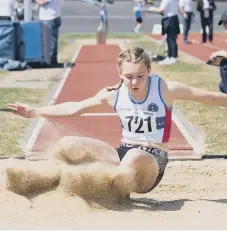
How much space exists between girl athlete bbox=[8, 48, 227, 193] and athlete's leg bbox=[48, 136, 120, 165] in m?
0.01

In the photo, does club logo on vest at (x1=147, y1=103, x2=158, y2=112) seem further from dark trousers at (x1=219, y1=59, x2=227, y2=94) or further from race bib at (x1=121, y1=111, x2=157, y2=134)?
dark trousers at (x1=219, y1=59, x2=227, y2=94)

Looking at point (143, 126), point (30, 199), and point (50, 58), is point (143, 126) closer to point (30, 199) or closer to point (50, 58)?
point (30, 199)

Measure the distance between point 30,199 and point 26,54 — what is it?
38.4 feet

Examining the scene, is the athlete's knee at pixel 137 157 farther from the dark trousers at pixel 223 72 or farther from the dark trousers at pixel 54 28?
the dark trousers at pixel 54 28

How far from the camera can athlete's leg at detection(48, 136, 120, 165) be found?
5.56 meters

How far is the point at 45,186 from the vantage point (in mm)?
5672

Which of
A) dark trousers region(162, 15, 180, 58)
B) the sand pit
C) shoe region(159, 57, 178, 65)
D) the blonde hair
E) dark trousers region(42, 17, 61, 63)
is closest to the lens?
the sand pit

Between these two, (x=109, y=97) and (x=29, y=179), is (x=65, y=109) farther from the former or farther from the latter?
(x=29, y=179)

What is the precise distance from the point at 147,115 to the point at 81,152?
22.9 inches

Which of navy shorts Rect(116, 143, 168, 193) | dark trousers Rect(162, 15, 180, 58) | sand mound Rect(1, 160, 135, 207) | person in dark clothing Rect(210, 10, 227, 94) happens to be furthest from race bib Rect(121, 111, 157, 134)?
dark trousers Rect(162, 15, 180, 58)

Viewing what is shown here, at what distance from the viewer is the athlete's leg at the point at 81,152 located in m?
5.56

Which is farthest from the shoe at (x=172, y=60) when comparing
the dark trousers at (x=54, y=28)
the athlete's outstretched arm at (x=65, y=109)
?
the athlete's outstretched arm at (x=65, y=109)

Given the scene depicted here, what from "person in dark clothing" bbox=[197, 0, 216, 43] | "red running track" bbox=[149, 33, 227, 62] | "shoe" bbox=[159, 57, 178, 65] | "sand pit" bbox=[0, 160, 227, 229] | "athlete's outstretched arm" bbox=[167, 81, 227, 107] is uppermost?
"athlete's outstretched arm" bbox=[167, 81, 227, 107]

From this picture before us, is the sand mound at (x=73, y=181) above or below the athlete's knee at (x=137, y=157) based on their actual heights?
below
